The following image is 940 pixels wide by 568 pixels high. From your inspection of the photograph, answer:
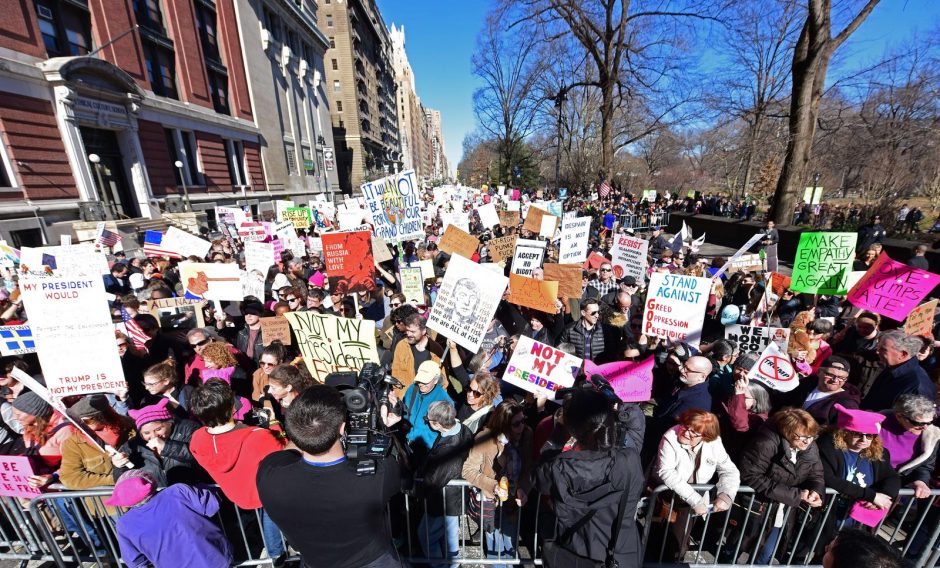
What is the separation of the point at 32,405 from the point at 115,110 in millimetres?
20133

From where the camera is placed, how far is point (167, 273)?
27.7 ft

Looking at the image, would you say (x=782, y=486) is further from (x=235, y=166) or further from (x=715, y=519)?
(x=235, y=166)

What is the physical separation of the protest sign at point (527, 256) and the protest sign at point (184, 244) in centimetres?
670

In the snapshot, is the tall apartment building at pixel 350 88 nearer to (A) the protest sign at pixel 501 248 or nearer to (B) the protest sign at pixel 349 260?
(A) the protest sign at pixel 501 248

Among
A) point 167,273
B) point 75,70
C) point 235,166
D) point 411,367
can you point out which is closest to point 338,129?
point 235,166

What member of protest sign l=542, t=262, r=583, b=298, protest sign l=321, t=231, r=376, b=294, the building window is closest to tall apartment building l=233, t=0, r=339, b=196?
the building window

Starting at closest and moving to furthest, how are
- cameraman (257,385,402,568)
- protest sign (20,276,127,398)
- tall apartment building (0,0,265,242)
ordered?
cameraman (257,385,402,568) < protest sign (20,276,127,398) < tall apartment building (0,0,265,242)

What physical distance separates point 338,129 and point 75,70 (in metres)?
46.3

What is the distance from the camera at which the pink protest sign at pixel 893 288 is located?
413 centimetres

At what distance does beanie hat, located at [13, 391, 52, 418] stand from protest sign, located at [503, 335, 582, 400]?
382cm

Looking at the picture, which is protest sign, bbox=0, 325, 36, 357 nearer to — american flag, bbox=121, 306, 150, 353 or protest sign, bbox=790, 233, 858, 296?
american flag, bbox=121, 306, 150, 353

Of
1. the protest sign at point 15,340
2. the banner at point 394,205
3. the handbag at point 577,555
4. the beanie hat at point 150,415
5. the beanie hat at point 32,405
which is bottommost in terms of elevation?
the handbag at point 577,555

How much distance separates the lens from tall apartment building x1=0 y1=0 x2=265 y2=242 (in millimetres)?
13188

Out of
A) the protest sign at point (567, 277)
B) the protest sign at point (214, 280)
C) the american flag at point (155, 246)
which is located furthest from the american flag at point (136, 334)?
the protest sign at point (567, 277)
